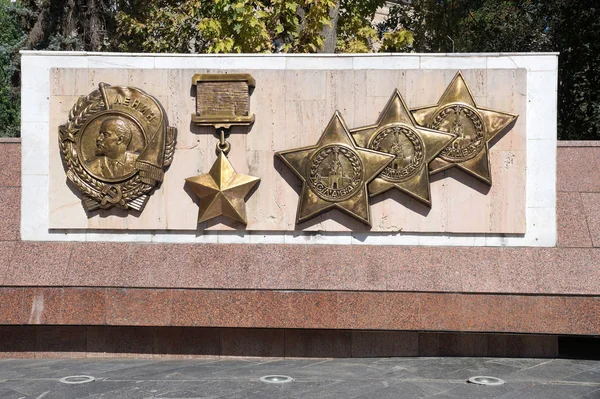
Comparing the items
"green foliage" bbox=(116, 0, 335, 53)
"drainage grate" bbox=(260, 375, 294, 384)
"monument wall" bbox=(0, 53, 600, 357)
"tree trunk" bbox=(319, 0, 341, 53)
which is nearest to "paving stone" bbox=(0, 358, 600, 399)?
"drainage grate" bbox=(260, 375, 294, 384)

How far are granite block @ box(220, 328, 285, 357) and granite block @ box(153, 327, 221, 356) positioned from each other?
10cm

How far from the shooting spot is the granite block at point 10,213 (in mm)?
8980

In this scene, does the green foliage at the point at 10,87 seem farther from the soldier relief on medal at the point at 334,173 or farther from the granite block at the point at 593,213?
the granite block at the point at 593,213

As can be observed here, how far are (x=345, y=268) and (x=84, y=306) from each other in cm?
282

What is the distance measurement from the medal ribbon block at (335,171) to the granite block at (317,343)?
4.07 ft

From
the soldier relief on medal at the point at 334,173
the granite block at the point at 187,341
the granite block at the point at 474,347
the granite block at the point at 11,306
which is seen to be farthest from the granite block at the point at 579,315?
the granite block at the point at 11,306

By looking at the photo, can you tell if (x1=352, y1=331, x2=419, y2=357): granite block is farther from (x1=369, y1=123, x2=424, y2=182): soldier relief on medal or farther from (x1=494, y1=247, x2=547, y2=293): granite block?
(x1=369, y1=123, x2=424, y2=182): soldier relief on medal

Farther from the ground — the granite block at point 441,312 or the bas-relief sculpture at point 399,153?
the bas-relief sculpture at point 399,153

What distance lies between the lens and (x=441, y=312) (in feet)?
27.2

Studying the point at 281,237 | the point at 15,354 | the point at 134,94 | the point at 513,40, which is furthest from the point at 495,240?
the point at 513,40

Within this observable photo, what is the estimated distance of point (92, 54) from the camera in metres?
8.97

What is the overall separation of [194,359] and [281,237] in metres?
1.63

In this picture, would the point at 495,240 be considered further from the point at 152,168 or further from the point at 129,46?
the point at 129,46

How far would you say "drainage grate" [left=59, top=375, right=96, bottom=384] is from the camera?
7402 millimetres
